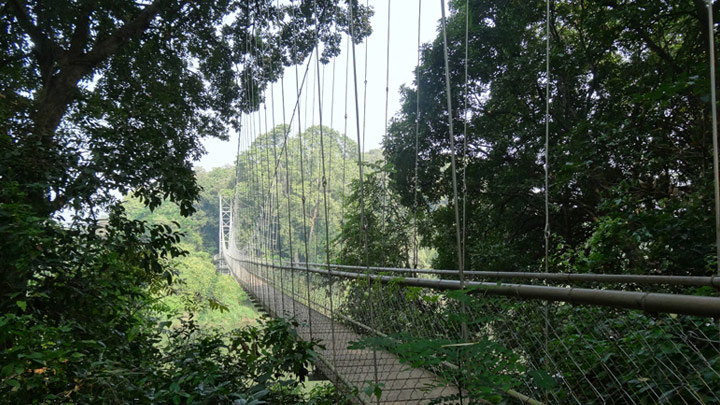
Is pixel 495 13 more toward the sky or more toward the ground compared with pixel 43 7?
more toward the sky

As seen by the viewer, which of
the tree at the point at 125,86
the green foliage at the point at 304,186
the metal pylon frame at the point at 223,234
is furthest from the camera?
the metal pylon frame at the point at 223,234

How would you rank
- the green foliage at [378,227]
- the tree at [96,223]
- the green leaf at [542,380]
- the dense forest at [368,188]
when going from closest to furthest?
1. the green leaf at [542,380]
2. the dense forest at [368,188]
3. the tree at [96,223]
4. the green foliage at [378,227]

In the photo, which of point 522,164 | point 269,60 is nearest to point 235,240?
point 269,60

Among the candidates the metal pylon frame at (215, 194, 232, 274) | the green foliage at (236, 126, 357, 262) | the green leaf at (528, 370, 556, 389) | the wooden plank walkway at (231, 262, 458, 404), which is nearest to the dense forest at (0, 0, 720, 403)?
the green leaf at (528, 370, 556, 389)

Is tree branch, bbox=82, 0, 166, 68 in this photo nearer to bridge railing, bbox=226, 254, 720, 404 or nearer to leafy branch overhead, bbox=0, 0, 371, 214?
leafy branch overhead, bbox=0, 0, 371, 214

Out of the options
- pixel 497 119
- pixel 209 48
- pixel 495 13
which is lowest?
pixel 497 119

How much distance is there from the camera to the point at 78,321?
2273 mm

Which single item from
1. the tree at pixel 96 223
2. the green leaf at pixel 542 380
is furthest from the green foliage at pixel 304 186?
the green leaf at pixel 542 380

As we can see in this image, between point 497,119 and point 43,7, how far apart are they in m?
5.30

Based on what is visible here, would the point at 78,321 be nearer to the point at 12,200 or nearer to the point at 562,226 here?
the point at 12,200

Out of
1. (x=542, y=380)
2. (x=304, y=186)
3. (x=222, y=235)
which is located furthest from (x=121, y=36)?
(x=222, y=235)

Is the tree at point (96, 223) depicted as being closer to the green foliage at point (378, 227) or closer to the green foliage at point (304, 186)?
the green foliage at point (378, 227)

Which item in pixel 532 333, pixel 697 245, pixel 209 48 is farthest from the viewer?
pixel 209 48

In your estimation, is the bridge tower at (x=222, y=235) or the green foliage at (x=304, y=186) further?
the bridge tower at (x=222, y=235)
